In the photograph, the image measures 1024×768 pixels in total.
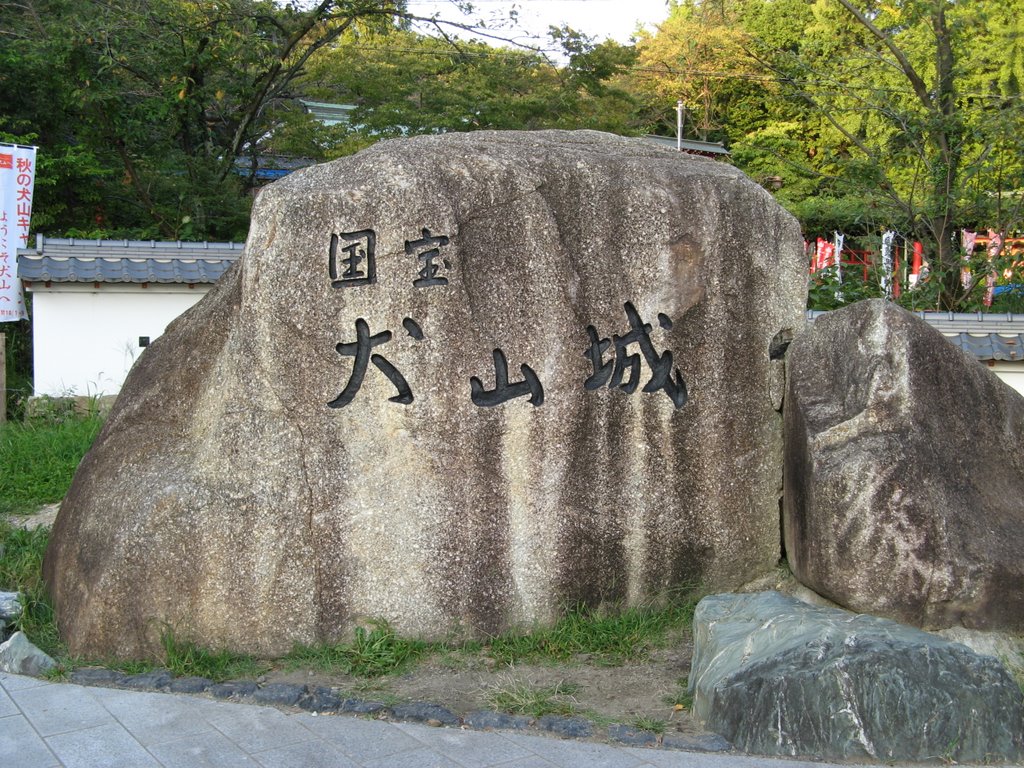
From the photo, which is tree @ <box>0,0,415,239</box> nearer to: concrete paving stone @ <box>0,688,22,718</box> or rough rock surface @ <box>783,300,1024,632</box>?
concrete paving stone @ <box>0,688,22,718</box>

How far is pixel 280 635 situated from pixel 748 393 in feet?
9.73

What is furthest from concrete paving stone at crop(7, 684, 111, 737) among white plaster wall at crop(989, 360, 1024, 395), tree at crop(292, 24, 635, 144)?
tree at crop(292, 24, 635, 144)

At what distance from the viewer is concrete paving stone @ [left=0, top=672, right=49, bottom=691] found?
473 centimetres

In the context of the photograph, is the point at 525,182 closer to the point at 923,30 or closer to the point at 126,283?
the point at 126,283

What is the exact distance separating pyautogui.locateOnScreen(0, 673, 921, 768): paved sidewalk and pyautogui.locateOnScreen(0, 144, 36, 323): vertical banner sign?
786 cm

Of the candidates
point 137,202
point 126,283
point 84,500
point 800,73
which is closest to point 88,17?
point 137,202

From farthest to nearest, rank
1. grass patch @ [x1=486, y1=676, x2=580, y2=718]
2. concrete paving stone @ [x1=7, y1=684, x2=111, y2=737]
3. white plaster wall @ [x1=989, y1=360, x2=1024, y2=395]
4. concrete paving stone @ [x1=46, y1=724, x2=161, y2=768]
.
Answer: white plaster wall @ [x1=989, y1=360, x2=1024, y2=395]
grass patch @ [x1=486, y1=676, x2=580, y2=718]
concrete paving stone @ [x1=7, y1=684, x2=111, y2=737]
concrete paving stone @ [x1=46, y1=724, x2=161, y2=768]

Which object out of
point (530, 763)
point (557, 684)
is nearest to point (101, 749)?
point (530, 763)

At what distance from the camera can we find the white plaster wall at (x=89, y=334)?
10398 millimetres

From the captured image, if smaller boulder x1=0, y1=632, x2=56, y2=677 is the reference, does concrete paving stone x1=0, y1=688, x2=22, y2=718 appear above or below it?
below

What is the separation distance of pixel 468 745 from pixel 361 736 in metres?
0.48

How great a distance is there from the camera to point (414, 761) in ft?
13.1

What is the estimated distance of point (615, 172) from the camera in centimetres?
556

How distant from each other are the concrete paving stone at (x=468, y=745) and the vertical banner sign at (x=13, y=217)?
8.95 metres
